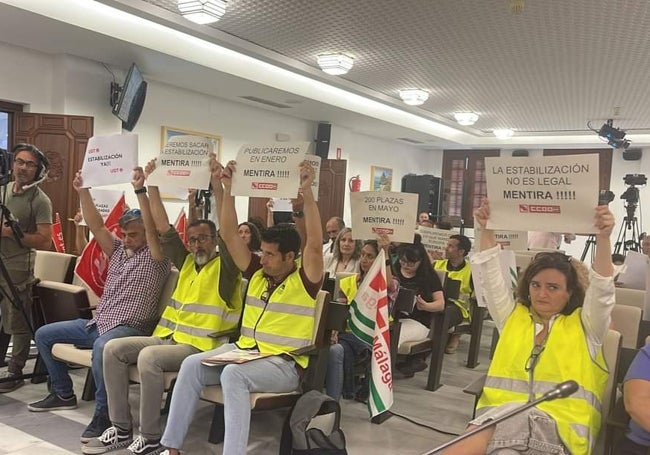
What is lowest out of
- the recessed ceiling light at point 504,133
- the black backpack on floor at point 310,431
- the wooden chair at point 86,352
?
A: the black backpack on floor at point 310,431

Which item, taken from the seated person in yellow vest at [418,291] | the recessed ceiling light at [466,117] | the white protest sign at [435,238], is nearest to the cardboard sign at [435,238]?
the white protest sign at [435,238]

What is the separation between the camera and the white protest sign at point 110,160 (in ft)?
10.7

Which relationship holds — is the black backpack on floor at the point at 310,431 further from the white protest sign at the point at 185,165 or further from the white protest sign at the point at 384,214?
the white protest sign at the point at 185,165

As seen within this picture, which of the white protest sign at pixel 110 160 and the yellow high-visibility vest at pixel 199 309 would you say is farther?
the white protest sign at pixel 110 160

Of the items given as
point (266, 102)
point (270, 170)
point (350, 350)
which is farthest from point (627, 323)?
point (266, 102)

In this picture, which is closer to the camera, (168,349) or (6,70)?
(168,349)

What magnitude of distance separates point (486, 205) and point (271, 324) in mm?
1150

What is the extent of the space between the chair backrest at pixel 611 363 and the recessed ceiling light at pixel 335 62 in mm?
4100

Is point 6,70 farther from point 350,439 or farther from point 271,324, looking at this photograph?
point 350,439

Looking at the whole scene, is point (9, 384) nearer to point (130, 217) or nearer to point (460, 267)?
point (130, 217)

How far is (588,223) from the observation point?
2115 mm

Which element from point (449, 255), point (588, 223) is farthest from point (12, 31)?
point (588, 223)

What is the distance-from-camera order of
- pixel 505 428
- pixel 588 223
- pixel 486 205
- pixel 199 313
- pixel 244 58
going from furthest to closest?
pixel 244 58, pixel 199 313, pixel 486 205, pixel 588 223, pixel 505 428

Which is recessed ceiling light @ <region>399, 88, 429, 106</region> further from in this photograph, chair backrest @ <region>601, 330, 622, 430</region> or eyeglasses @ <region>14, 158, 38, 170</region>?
chair backrest @ <region>601, 330, 622, 430</region>
